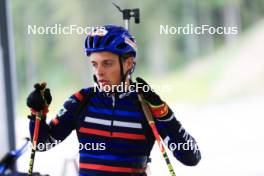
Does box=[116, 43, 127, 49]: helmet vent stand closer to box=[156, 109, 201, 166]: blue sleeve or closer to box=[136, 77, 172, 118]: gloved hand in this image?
box=[136, 77, 172, 118]: gloved hand

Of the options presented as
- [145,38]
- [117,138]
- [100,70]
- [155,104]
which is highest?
[145,38]

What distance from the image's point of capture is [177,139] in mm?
1450

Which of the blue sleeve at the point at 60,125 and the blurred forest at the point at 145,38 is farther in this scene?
the blurred forest at the point at 145,38

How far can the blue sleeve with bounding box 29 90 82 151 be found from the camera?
62.5 inches

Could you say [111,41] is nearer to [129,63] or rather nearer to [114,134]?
[129,63]

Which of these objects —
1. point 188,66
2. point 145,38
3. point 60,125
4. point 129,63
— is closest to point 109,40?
point 129,63

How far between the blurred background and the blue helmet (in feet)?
2.97

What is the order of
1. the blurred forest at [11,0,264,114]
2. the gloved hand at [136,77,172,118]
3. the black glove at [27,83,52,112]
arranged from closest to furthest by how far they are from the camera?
the gloved hand at [136,77,172,118] → the black glove at [27,83,52,112] → the blurred forest at [11,0,264,114]

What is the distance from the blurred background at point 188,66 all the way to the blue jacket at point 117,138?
903mm

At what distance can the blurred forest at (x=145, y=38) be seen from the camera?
2.47 metres

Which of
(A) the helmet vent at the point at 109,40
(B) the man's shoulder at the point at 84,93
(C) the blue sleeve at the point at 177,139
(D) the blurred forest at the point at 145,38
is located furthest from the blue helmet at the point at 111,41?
(D) the blurred forest at the point at 145,38

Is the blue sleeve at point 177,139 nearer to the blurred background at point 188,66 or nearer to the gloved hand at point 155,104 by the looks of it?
the gloved hand at point 155,104

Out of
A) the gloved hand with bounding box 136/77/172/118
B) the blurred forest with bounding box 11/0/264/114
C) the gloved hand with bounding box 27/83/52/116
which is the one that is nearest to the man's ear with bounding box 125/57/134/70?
the gloved hand with bounding box 136/77/172/118

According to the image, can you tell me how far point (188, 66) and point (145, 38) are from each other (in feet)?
0.94
